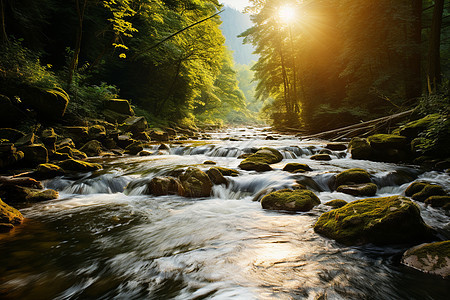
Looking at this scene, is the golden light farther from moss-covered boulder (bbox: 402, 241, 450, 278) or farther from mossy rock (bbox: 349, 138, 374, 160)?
moss-covered boulder (bbox: 402, 241, 450, 278)

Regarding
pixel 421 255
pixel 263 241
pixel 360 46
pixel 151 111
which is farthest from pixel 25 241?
pixel 151 111

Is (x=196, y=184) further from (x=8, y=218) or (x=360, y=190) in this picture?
(x=360, y=190)

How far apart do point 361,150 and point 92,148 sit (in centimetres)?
1001

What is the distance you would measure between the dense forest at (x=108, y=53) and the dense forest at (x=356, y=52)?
5.45 meters

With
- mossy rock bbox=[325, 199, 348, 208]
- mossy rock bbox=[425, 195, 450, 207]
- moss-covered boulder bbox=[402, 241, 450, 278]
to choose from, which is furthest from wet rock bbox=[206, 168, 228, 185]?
mossy rock bbox=[425, 195, 450, 207]

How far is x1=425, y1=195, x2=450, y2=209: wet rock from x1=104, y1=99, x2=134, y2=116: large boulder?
1365cm

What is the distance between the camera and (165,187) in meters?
5.02

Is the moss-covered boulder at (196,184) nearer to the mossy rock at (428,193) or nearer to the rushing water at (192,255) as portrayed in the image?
the rushing water at (192,255)

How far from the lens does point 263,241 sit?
2.80 m

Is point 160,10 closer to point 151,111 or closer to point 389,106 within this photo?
point 151,111

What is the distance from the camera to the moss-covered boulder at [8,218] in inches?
121

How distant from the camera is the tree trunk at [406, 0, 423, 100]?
993 cm

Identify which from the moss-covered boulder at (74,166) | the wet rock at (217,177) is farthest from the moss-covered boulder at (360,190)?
the moss-covered boulder at (74,166)

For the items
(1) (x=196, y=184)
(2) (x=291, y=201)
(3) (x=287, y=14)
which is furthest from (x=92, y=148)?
(3) (x=287, y=14)
